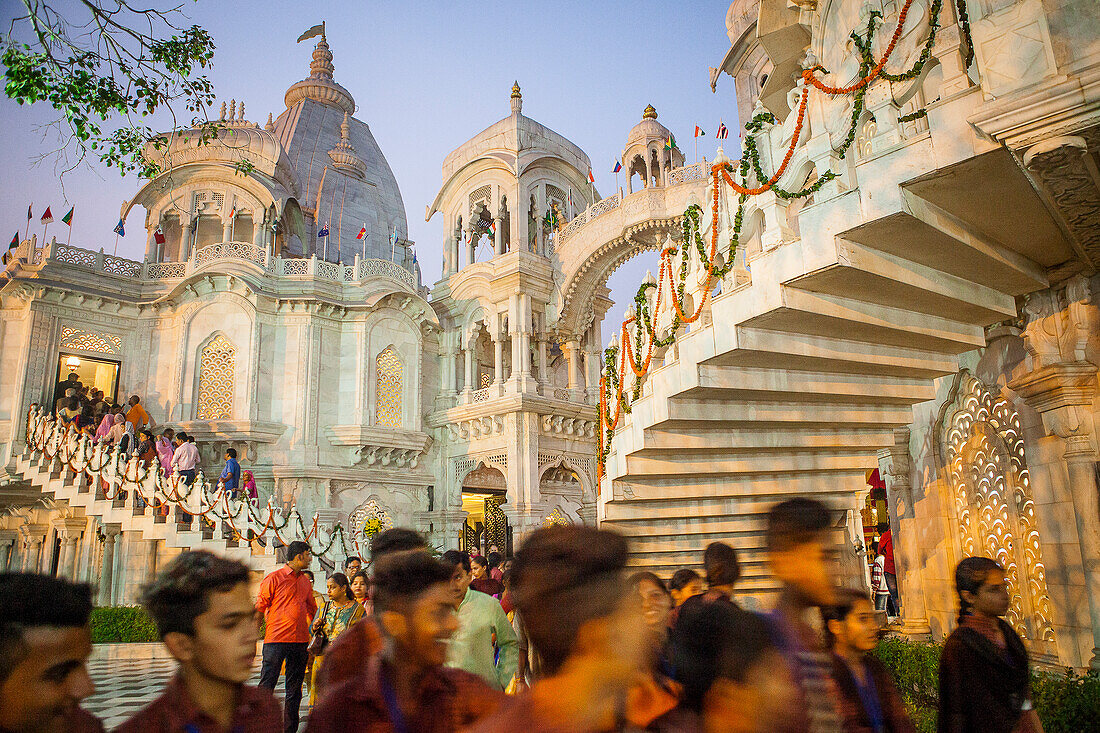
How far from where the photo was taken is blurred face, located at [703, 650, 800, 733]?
171 centimetres

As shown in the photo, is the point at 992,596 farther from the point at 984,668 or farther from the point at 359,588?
the point at 359,588

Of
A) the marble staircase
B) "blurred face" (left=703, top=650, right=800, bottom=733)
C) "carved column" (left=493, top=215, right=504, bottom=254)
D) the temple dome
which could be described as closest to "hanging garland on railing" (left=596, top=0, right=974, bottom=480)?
the marble staircase

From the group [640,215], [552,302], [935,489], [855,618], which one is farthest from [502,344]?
[855,618]

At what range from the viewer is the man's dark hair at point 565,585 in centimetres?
156

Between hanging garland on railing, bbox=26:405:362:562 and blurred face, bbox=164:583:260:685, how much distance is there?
1230cm

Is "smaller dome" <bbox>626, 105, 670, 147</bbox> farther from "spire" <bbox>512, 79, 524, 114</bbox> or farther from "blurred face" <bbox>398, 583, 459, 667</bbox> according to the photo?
"blurred face" <bbox>398, 583, 459, 667</bbox>

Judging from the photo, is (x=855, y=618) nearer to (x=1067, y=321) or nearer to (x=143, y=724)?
(x=143, y=724)

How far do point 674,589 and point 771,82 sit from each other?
8.87 m

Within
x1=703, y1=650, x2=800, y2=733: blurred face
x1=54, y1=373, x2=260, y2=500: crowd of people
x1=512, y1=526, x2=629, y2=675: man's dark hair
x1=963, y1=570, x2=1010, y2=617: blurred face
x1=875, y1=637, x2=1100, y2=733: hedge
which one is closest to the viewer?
x1=512, y1=526, x2=629, y2=675: man's dark hair

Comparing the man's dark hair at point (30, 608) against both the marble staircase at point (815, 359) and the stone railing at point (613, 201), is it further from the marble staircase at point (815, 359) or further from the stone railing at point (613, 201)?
the stone railing at point (613, 201)

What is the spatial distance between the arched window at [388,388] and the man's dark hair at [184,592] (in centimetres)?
1907

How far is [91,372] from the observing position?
2073 cm

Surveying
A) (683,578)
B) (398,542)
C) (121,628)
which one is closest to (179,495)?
(121,628)

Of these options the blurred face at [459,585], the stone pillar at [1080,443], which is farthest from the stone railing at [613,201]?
the blurred face at [459,585]
